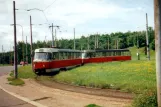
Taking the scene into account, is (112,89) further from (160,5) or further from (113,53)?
(113,53)

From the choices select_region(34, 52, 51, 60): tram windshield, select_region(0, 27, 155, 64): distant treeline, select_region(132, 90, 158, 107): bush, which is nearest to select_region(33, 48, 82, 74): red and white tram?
select_region(34, 52, 51, 60): tram windshield

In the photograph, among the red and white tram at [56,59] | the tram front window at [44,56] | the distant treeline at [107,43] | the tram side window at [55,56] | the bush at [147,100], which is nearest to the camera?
the bush at [147,100]

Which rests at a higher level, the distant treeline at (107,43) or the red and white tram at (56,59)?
the distant treeline at (107,43)

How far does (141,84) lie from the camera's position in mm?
22531

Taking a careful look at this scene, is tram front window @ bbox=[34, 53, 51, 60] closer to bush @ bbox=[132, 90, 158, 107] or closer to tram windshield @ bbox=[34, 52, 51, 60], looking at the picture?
tram windshield @ bbox=[34, 52, 51, 60]

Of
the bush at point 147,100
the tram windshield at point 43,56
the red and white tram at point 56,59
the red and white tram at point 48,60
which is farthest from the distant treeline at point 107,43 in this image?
the bush at point 147,100

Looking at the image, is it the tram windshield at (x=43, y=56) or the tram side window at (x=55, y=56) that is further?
the tram side window at (x=55, y=56)

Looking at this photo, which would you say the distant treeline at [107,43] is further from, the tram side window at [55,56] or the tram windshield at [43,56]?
the tram windshield at [43,56]

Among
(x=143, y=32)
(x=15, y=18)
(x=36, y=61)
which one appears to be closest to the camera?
(x=15, y=18)

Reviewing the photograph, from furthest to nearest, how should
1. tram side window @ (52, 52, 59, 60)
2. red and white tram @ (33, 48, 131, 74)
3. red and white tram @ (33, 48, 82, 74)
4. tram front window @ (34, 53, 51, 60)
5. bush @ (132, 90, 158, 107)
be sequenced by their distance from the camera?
tram side window @ (52, 52, 59, 60) → tram front window @ (34, 53, 51, 60) → red and white tram @ (33, 48, 131, 74) → red and white tram @ (33, 48, 82, 74) → bush @ (132, 90, 158, 107)

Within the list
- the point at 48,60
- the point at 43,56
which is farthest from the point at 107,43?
the point at 48,60

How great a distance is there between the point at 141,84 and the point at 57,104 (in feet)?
23.5

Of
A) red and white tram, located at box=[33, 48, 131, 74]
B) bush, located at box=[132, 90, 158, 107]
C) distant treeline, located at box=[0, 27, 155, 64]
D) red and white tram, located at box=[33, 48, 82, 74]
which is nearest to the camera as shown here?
bush, located at box=[132, 90, 158, 107]

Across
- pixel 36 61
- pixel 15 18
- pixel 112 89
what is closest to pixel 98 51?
pixel 36 61
